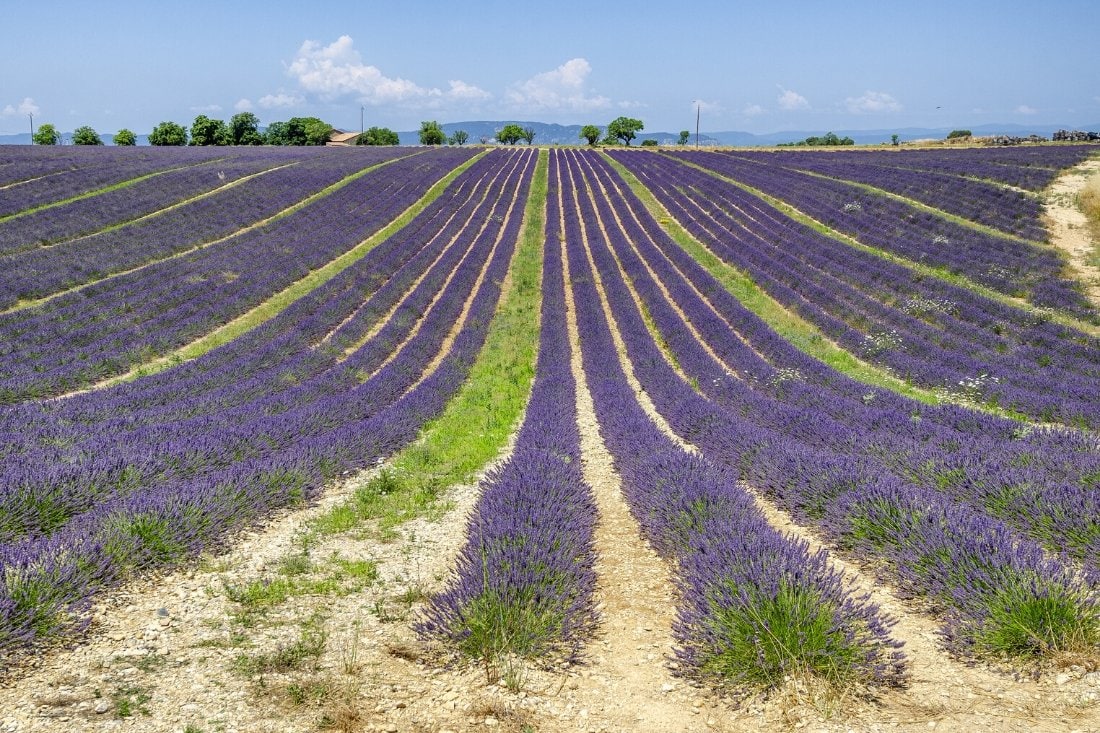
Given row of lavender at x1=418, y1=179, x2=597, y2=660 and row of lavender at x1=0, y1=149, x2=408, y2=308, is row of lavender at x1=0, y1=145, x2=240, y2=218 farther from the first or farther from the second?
row of lavender at x1=418, y1=179, x2=597, y2=660

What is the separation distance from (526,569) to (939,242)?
25.5m

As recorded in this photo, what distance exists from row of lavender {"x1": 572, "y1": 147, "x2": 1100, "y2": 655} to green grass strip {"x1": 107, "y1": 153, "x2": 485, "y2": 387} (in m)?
9.82

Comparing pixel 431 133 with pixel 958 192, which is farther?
pixel 431 133

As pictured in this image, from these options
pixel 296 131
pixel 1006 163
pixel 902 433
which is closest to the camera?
pixel 902 433

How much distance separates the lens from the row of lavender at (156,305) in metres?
13.0

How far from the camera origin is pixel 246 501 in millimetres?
6051

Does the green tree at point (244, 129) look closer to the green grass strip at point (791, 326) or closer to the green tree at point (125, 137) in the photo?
the green tree at point (125, 137)

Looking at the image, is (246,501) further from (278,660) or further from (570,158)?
(570,158)

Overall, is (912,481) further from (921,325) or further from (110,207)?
(110,207)

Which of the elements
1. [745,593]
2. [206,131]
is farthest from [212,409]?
[206,131]

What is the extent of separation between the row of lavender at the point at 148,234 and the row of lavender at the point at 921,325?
2000cm

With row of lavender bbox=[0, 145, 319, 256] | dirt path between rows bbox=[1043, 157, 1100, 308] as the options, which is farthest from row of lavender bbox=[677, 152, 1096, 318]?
row of lavender bbox=[0, 145, 319, 256]

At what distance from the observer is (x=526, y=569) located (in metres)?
4.32

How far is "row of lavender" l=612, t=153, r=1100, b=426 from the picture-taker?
11578mm
